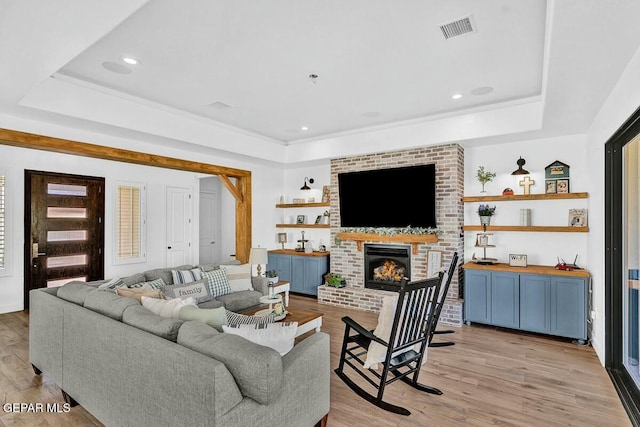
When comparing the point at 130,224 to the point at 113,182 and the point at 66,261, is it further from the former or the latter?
the point at 66,261

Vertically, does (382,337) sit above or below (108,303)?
below

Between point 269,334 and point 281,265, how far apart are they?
16.2ft

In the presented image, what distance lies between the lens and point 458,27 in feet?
8.82

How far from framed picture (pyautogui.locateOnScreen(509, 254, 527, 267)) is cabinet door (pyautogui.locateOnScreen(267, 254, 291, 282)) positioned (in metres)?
3.84

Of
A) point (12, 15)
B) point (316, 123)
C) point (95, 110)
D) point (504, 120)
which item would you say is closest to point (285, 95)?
point (316, 123)

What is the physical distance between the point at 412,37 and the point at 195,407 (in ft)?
9.79

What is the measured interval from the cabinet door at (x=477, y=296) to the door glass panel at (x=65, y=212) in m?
6.27

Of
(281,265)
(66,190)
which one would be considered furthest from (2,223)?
(281,265)

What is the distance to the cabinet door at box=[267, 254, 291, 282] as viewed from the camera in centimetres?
683

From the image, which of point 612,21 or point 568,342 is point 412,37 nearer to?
point 612,21

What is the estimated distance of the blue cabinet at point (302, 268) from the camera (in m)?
6.50

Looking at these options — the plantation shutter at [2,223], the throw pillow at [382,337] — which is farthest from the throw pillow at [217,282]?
the plantation shutter at [2,223]

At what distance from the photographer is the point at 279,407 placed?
184cm

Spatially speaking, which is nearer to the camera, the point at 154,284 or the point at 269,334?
the point at 269,334
